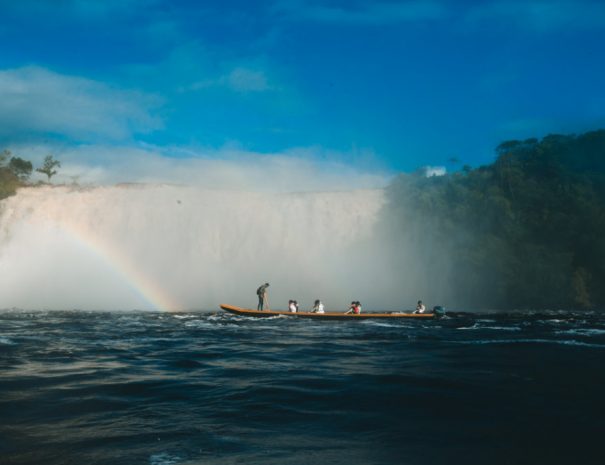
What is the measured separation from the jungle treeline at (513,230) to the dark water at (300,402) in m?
25.8

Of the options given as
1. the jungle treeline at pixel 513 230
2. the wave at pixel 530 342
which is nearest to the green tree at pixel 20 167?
the jungle treeline at pixel 513 230

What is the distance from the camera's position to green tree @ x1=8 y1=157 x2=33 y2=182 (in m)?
66.3

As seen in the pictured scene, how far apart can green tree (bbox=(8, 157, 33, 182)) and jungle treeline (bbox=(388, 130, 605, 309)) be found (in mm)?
50601

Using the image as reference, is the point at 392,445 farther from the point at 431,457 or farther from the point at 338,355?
the point at 338,355

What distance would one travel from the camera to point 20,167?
66750 millimetres

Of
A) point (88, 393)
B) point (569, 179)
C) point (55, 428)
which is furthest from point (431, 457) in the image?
point (569, 179)

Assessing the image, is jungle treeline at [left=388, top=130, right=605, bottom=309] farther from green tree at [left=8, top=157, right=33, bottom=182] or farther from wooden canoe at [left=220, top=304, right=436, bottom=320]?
green tree at [left=8, top=157, right=33, bottom=182]

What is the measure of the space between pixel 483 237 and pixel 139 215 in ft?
95.8

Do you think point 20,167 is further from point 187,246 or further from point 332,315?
point 332,315

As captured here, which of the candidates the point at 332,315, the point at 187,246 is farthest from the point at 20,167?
the point at 332,315

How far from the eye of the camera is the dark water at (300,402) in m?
5.14

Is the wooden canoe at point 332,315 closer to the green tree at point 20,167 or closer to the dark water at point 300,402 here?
the dark water at point 300,402

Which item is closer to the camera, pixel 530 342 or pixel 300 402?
pixel 300 402

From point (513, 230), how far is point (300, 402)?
3807 cm
